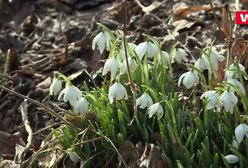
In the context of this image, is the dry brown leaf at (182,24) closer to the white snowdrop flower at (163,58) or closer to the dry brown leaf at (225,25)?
the dry brown leaf at (225,25)

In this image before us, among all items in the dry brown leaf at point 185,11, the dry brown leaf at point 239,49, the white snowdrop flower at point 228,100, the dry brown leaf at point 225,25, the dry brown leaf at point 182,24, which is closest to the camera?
the white snowdrop flower at point 228,100

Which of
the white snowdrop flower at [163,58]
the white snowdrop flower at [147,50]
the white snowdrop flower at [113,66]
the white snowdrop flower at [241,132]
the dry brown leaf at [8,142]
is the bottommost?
the dry brown leaf at [8,142]

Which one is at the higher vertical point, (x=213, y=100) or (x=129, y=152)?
(x=213, y=100)

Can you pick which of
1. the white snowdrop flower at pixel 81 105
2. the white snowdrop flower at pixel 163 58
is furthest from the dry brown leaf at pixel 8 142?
the white snowdrop flower at pixel 163 58

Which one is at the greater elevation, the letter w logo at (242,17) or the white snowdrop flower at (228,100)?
the letter w logo at (242,17)

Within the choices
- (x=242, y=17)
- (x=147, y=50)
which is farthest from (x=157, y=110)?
(x=242, y=17)

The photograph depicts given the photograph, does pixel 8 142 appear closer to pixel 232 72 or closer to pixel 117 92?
pixel 117 92
